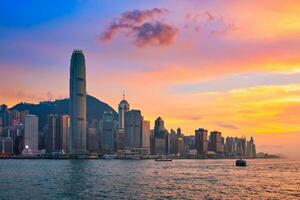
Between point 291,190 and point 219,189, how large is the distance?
1843 cm

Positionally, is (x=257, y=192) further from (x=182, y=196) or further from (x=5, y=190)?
(x=5, y=190)

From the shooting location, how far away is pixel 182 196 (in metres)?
94.6

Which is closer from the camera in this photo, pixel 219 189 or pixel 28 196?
pixel 28 196

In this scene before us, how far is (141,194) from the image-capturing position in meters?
98.4

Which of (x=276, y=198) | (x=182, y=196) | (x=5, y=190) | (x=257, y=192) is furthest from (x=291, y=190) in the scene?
(x=5, y=190)

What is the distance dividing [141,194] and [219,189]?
23.0m

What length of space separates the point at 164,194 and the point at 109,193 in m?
12.7

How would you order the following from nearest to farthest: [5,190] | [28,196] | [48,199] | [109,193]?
[48,199], [28,196], [109,193], [5,190]

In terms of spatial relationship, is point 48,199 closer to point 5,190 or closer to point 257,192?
point 5,190

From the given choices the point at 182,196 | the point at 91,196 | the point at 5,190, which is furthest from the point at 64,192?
the point at 182,196

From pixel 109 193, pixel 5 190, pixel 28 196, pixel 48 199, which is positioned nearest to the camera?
pixel 48 199

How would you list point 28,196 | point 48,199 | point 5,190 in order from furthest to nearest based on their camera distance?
point 5,190 < point 28,196 < point 48,199

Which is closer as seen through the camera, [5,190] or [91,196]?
[91,196]

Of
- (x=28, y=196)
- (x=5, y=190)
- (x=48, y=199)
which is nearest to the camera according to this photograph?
(x=48, y=199)
